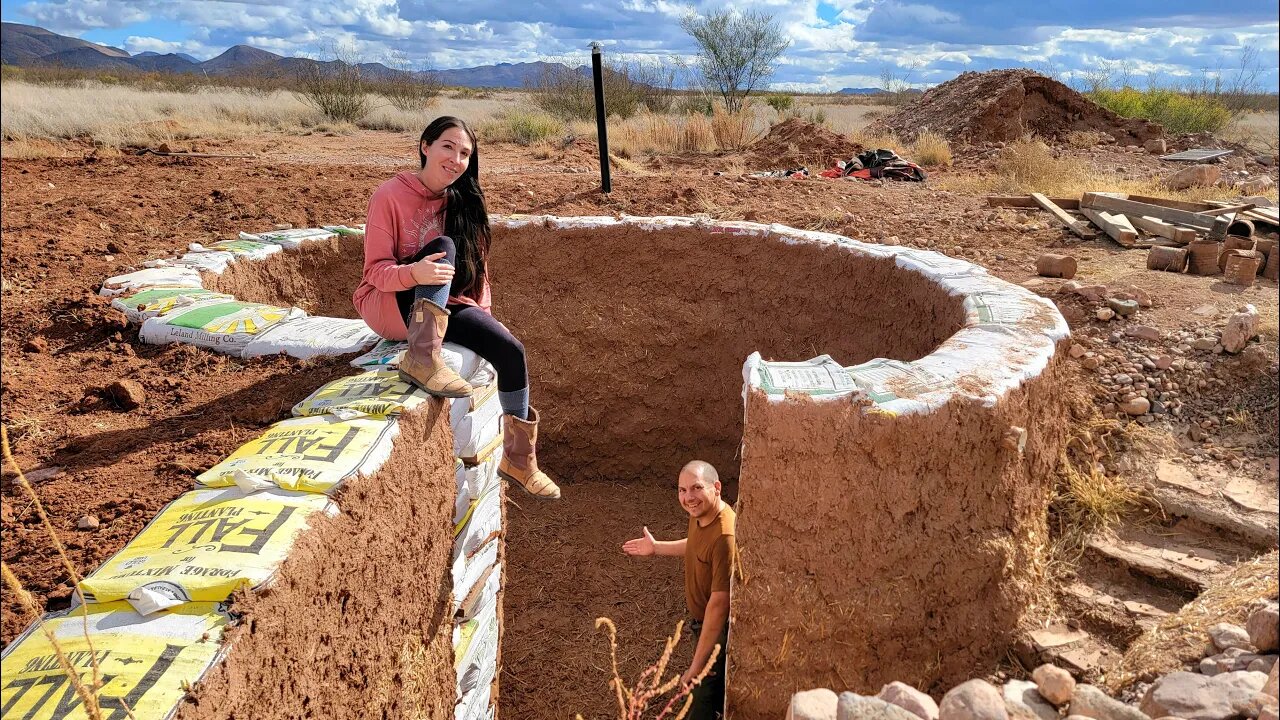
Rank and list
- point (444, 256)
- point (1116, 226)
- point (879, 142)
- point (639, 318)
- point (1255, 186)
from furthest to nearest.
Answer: point (879, 142) < point (1255, 186) < point (1116, 226) < point (639, 318) < point (444, 256)

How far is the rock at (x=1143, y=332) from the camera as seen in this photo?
4.06 metres

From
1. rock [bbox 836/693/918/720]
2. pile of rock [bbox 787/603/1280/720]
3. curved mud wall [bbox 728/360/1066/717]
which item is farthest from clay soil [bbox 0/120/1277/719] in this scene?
rock [bbox 836/693/918/720]

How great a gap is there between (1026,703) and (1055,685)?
0.10 metres

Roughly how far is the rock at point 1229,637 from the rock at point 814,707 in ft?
3.47

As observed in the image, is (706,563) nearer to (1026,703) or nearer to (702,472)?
(702,472)

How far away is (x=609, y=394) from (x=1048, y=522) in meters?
2.84

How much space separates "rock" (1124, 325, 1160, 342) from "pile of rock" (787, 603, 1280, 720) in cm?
215

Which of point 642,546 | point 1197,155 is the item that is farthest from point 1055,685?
point 1197,155

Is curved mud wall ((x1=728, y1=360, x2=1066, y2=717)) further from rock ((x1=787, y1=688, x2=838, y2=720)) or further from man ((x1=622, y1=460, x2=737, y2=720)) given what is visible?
rock ((x1=787, y1=688, x2=838, y2=720))

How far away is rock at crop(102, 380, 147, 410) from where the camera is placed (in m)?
2.89

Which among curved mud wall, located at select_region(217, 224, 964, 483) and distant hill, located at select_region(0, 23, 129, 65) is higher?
distant hill, located at select_region(0, 23, 129, 65)

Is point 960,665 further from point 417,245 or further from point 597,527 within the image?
point 597,527

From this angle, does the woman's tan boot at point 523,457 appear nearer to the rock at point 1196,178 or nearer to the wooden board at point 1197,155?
the rock at point 1196,178

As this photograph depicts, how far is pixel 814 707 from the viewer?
2.26m
